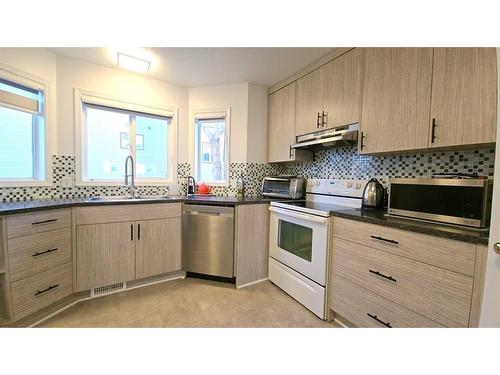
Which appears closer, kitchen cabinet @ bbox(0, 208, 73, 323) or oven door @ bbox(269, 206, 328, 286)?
kitchen cabinet @ bbox(0, 208, 73, 323)

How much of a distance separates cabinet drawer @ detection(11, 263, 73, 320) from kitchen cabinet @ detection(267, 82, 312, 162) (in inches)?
93.7

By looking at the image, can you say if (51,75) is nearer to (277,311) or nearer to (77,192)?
(77,192)

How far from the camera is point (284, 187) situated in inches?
98.1

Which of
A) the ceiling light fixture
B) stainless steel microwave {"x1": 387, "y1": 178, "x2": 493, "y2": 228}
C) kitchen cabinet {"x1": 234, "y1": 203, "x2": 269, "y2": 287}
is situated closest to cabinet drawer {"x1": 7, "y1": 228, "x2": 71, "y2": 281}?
kitchen cabinet {"x1": 234, "y1": 203, "x2": 269, "y2": 287}

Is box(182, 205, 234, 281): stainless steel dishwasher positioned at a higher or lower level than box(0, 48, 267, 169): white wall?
lower

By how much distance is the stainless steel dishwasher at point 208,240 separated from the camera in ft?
7.12

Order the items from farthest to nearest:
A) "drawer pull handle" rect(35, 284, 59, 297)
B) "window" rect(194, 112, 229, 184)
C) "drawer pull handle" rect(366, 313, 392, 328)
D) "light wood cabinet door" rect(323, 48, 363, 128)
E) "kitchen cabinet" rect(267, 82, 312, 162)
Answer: "window" rect(194, 112, 229, 184), "kitchen cabinet" rect(267, 82, 312, 162), "light wood cabinet door" rect(323, 48, 363, 128), "drawer pull handle" rect(35, 284, 59, 297), "drawer pull handle" rect(366, 313, 392, 328)

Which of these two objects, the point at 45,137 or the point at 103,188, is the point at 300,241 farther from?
the point at 45,137

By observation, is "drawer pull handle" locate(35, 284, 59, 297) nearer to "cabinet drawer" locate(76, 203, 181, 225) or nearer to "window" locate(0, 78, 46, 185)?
"cabinet drawer" locate(76, 203, 181, 225)

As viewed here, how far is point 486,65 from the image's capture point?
106cm

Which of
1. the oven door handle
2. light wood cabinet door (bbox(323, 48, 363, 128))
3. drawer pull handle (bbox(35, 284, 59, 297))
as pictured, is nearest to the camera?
drawer pull handle (bbox(35, 284, 59, 297))

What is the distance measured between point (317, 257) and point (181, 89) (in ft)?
8.69

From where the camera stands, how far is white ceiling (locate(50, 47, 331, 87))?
79.6 inches

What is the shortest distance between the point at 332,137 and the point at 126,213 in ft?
6.76
